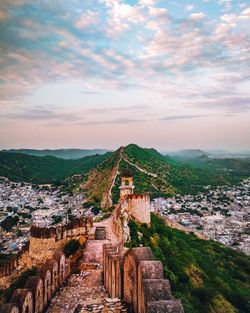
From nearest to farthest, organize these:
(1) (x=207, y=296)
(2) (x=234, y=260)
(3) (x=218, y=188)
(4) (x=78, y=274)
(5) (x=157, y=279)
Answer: (5) (x=157, y=279) < (4) (x=78, y=274) < (1) (x=207, y=296) < (2) (x=234, y=260) < (3) (x=218, y=188)


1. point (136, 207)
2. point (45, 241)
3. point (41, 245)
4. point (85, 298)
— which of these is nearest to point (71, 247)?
point (45, 241)

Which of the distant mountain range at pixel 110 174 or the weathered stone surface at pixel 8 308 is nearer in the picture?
the weathered stone surface at pixel 8 308

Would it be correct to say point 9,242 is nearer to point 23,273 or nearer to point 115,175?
point 115,175

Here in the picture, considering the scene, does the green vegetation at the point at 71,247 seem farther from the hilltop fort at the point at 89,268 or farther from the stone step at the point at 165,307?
the stone step at the point at 165,307

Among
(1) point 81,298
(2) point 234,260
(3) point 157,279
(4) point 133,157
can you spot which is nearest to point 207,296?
(2) point 234,260

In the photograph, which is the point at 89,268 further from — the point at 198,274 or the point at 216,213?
the point at 216,213

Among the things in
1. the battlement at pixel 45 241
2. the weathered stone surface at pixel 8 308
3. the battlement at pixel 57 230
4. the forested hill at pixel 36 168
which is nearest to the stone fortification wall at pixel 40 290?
the weathered stone surface at pixel 8 308
